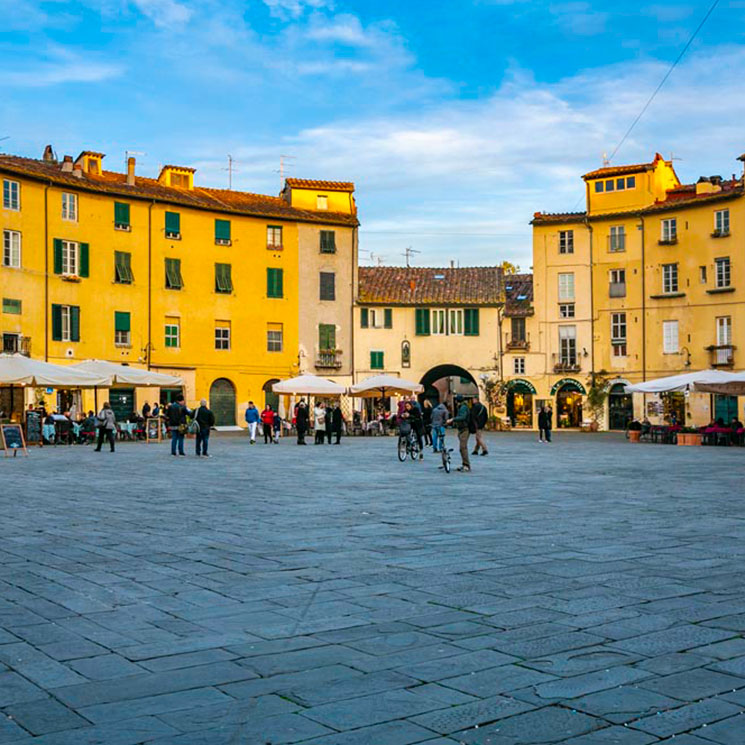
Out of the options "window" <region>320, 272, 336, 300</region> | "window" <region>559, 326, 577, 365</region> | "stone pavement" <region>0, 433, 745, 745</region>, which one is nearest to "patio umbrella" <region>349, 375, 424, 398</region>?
"window" <region>320, 272, 336, 300</region>

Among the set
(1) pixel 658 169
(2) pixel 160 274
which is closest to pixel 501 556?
(2) pixel 160 274

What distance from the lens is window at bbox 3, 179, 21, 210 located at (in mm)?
40188

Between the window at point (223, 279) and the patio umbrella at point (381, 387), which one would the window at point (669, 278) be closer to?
the patio umbrella at point (381, 387)

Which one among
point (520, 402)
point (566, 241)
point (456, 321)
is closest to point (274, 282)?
point (456, 321)

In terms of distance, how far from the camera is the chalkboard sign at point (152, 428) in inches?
1350

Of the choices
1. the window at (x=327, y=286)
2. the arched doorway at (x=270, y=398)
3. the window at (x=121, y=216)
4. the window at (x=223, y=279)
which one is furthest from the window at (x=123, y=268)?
the window at (x=327, y=286)

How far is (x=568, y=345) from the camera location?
5291 centimetres

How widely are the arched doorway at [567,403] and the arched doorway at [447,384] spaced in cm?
452

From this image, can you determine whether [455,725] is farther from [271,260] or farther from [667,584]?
[271,260]

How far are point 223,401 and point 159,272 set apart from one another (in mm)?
6822

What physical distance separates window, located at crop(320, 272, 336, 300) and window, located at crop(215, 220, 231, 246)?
17.8 ft

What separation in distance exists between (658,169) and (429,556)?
1855 inches

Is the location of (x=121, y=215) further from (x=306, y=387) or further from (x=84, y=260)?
(x=306, y=387)

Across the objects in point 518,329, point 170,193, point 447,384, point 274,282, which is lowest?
point 447,384
